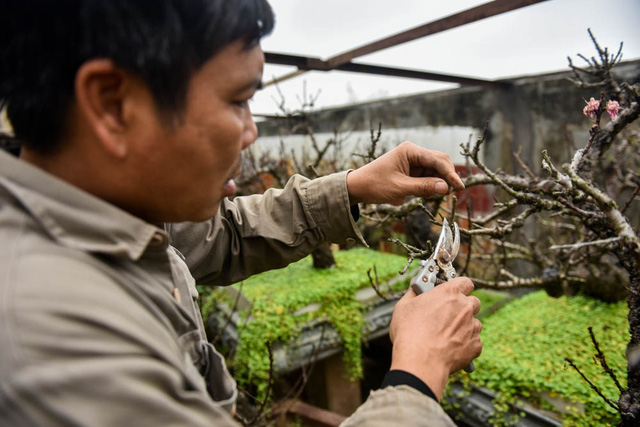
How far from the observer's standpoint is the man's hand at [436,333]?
48.7 inches

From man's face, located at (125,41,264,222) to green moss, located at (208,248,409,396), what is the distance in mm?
2900

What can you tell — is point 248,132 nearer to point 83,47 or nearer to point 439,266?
point 83,47

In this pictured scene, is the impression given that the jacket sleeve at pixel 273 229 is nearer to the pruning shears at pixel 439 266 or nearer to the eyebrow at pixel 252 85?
Answer: the pruning shears at pixel 439 266

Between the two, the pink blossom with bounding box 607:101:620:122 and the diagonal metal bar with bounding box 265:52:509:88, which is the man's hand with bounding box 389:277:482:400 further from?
the diagonal metal bar with bounding box 265:52:509:88

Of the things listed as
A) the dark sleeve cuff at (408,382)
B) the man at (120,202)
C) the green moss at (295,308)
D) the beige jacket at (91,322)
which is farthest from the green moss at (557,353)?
the beige jacket at (91,322)

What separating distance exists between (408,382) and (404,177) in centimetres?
95

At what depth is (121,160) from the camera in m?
1.01

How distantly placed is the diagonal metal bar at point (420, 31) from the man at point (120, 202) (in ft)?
7.64

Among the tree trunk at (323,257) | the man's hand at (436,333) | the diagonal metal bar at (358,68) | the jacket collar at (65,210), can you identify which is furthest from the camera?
the tree trunk at (323,257)

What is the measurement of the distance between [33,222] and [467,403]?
11.2 feet

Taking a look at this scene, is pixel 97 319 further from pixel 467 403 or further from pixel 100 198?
pixel 467 403

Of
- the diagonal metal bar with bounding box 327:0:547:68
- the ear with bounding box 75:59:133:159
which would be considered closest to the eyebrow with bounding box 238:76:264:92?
the ear with bounding box 75:59:133:159

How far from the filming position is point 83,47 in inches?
36.0

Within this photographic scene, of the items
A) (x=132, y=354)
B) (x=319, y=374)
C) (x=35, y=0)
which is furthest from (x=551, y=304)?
(x=35, y=0)
